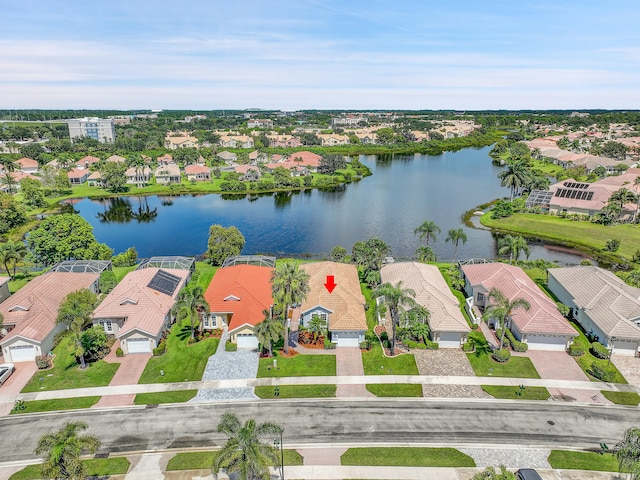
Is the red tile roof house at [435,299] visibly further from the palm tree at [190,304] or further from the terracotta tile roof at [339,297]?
the palm tree at [190,304]

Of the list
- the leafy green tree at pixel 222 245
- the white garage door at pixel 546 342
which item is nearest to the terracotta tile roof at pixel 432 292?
the white garage door at pixel 546 342

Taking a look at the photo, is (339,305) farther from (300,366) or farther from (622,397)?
(622,397)

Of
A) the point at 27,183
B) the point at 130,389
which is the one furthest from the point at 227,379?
the point at 27,183

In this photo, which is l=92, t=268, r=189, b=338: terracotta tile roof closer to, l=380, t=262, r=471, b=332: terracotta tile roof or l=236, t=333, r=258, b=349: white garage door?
l=236, t=333, r=258, b=349: white garage door

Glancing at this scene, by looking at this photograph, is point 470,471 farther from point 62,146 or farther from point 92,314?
point 62,146

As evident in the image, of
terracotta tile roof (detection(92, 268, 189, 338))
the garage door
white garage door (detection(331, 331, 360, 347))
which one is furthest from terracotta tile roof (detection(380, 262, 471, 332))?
the garage door

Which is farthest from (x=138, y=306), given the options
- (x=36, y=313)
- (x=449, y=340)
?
(x=449, y=340)
